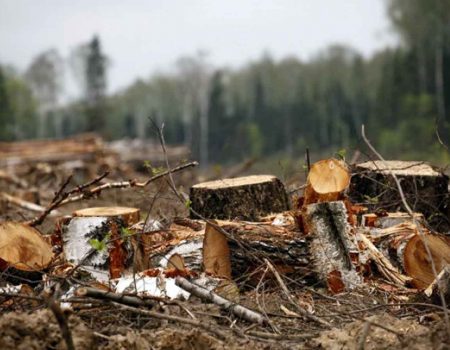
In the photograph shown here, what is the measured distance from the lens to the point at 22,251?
523 cm

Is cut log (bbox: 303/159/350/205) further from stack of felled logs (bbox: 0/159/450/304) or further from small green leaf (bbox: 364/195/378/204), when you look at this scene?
small green leaf (bbox: 364/195/378/204)

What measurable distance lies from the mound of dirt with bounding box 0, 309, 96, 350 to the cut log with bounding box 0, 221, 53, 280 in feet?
5.25

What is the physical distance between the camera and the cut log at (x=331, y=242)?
5242 mm

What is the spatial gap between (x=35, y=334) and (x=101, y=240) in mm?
2092

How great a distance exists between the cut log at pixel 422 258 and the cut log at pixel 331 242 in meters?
0.40

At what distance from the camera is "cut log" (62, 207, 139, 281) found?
17.1 ft

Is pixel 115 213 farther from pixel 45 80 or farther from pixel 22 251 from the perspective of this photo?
pixel 45 80

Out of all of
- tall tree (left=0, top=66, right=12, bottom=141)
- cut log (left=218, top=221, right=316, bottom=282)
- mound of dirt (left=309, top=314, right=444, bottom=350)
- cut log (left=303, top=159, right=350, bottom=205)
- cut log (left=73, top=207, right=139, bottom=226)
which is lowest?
mound of dirt (left=309, top=314, right=444, bottom=350)

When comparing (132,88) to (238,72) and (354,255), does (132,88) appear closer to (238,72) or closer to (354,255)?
(238,72)

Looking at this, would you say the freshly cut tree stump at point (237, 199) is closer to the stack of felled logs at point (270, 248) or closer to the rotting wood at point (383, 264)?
the stack of felled logs at point (270, 248)

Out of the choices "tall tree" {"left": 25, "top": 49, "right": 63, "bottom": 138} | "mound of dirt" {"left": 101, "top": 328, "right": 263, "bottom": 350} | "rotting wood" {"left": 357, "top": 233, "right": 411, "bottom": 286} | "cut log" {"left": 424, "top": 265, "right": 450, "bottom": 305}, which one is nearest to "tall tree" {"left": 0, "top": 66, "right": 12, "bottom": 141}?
"tall tree" {"left": 25, "top": 49, "right": 63, "bottom": 138}

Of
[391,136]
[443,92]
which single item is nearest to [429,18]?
[443,92]

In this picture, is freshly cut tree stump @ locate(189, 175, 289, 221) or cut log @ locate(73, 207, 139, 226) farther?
freshly cut tree stump @ locate(189, 175, 289, 221)

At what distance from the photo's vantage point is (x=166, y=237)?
5680 millimetres
